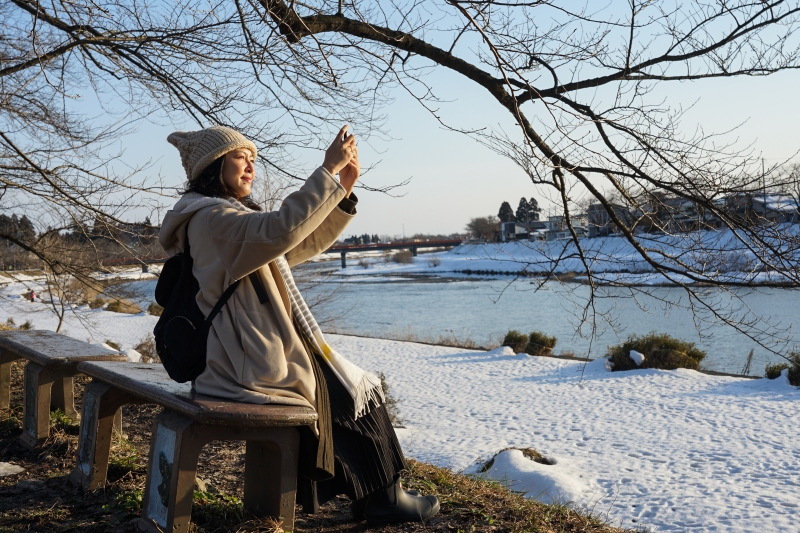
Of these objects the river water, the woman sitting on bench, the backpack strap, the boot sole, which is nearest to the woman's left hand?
the woman sitting on bench

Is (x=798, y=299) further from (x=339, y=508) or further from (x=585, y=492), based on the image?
(x=339, y=508)

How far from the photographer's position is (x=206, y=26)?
4.60 metres

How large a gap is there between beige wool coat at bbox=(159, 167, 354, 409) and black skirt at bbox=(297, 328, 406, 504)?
13cm

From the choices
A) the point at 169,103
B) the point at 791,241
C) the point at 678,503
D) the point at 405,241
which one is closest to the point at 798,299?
the point at 678,503

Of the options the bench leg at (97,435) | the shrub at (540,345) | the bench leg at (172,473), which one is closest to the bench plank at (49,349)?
the bench leg at (97,435)

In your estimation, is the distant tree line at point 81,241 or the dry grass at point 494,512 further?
the distant tree line at point 81,241

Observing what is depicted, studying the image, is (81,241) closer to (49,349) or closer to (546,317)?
(49,349)

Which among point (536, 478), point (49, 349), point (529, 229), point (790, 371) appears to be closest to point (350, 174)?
point (49, 349)

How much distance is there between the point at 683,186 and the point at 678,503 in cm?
370

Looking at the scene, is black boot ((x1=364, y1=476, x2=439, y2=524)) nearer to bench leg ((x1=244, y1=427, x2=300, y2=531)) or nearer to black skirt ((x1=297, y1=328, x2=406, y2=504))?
black skirt ((x1=297, y1=328, x2=406, y2=504))

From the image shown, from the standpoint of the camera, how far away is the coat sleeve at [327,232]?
2.47 meters

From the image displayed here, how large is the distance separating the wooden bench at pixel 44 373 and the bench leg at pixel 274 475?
1.64m

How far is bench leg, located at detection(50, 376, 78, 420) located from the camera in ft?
13.6

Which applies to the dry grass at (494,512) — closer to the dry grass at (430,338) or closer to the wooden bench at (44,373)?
the wooden bench at (44,373)
